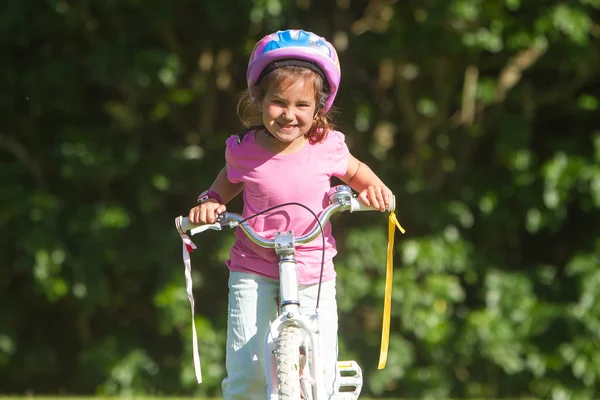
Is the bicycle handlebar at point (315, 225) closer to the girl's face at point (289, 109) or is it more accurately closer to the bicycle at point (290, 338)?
the bicycle at point (290, 338)

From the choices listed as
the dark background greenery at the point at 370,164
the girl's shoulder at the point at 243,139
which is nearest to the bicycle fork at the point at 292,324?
the girl's shoulder at the point at 243,139

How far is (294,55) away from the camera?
3229 mm

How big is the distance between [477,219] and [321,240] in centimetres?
335

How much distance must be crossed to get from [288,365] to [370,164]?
3.79m

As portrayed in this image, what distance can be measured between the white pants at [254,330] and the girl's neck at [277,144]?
411 mm

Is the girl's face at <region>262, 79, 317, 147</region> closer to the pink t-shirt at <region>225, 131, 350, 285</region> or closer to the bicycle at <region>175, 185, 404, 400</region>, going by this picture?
the pink t-shirt at <region>225, 131, 350, 285</region>

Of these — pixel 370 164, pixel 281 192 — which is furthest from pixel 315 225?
pixel 370 164

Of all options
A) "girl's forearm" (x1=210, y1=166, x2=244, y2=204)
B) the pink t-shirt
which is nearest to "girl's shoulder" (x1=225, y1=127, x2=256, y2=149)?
the pink t-shirt

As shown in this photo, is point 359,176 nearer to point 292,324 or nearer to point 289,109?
point 289,109

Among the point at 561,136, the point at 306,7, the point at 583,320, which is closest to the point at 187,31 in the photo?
the point at 306,7

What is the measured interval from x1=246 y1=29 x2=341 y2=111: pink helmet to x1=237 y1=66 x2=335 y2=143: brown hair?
0.02 meters

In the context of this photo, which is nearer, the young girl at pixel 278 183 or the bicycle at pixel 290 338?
the bicycle at pixel 290 338

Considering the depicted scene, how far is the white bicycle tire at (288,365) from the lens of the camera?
116 inches

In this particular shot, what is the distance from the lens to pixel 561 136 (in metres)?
6.70
